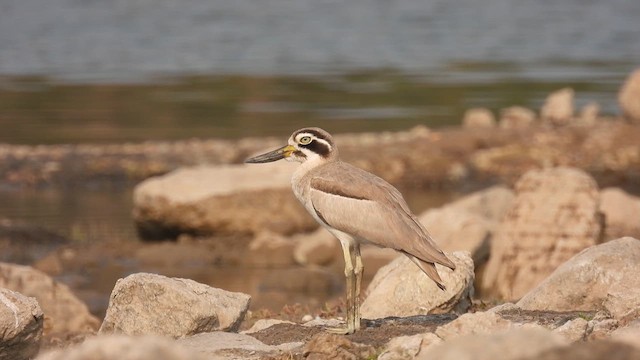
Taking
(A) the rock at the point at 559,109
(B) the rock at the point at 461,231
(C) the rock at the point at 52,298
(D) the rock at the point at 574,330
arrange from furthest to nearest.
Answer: (A) the rock at the point at 559,109
(B) the rock at the point at 461,231
(C) the rock at the point at 52,298
(D) the rock at the point at 574,330

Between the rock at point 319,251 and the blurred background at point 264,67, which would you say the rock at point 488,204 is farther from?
the blurred background at point 264,67

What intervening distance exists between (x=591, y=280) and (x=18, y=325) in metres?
3.93

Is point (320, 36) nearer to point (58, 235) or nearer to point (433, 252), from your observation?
point (58, 235)

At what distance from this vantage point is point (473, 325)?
822cm

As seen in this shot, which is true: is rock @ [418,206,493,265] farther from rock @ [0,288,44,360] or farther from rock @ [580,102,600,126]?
rock @ [580,102,600,126]

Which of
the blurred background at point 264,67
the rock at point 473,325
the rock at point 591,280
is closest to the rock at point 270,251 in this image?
the blurred background at point 264,67

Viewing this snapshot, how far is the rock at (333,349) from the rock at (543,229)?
6628mm

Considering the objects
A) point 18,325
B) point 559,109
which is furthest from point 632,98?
point 18,325

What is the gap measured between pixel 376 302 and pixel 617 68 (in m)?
27.7

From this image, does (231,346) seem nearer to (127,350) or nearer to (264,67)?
(127,350)

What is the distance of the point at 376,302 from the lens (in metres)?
11.6

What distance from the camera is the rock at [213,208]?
19781 millimetres

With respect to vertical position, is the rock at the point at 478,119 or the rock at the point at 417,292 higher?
the rock at the point at 417,292

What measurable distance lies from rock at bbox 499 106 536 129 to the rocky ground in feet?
0.17
